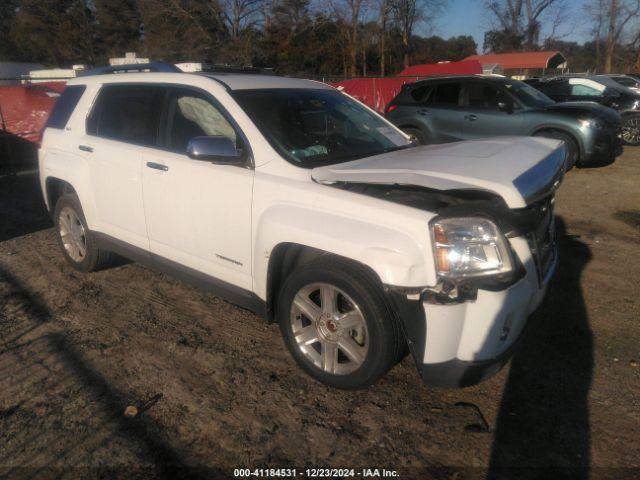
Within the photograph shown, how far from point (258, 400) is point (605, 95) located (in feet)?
46.9

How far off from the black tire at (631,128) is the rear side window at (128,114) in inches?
493

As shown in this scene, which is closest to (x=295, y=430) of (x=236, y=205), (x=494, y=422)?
(x=494, y=422)

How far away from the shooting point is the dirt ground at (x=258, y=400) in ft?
8.81

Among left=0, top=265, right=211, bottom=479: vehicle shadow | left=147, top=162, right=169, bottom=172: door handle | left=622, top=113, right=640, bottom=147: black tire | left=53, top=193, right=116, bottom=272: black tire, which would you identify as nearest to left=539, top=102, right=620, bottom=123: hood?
left=622, top=113, right=640, bottom=147: black tire

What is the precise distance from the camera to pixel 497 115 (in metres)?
9.96

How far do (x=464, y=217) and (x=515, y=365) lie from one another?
1.34 m

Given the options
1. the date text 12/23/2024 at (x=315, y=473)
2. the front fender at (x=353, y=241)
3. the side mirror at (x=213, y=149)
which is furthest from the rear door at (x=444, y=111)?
the date text 12/23/2024 at (x=315, y=473)

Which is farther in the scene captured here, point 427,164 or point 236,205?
point 236,205

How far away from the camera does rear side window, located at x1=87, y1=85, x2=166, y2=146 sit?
4145mm

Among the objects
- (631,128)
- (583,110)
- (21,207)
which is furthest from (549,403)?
(631,128)

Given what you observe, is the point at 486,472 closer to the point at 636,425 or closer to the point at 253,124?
the point at 636,425

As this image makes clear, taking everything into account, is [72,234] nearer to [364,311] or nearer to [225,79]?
[225,79]

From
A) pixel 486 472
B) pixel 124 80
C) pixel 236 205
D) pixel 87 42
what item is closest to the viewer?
pixel 486 472

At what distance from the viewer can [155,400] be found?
3.16 meters
